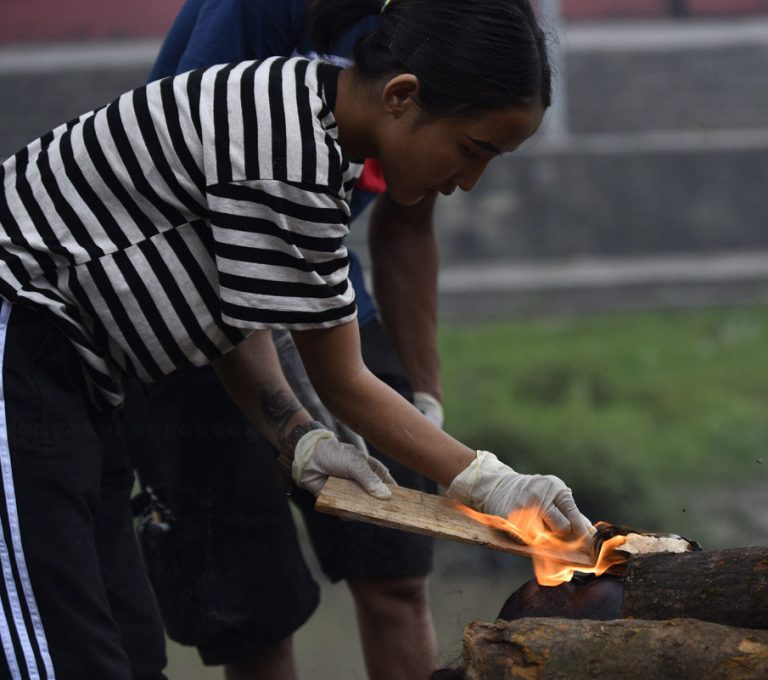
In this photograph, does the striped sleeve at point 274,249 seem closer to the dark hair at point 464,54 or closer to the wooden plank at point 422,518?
the dark hair at point 464,54

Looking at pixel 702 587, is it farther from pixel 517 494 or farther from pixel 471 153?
pixel 471 153

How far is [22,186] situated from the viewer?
225cm

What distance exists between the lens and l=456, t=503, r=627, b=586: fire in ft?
7.77

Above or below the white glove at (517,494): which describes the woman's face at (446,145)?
above

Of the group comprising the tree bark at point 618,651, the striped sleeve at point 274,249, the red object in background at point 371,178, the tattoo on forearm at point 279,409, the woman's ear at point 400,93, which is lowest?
the tree bark at point 618,651

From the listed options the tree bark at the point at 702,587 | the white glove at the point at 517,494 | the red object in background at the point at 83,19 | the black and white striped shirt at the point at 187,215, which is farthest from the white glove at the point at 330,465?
the red object in background at the point at 83,19

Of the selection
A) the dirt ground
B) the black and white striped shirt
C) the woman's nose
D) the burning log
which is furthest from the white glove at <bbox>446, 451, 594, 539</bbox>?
the dirt ground

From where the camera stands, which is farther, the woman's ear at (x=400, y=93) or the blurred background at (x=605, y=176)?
the blurred background at (x=605, y=176)

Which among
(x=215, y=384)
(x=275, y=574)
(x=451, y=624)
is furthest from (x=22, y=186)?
(x=451, y=624)

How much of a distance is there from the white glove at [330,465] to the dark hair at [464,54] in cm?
72

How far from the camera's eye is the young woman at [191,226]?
6.96 ft

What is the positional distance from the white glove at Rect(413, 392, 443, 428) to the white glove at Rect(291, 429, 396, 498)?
658 mm

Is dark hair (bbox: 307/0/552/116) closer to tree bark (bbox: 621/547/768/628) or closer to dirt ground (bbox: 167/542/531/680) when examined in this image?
tree bark (bbox: 621/547/768/628)

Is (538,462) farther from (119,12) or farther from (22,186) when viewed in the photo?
(119,12)
